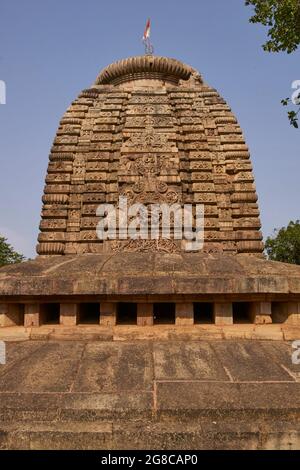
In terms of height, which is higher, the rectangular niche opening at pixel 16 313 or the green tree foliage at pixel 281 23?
the green tree foliage at pixel 281 23

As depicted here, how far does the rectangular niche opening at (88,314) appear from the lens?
156 inches

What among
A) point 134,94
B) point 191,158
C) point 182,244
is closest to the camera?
point 182,244

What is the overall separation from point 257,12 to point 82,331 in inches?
385

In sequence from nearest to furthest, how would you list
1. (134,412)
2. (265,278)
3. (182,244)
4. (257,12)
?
(134,412)
(265,278)
(182,244)
(257,12)

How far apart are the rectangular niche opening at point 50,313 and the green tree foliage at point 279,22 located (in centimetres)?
883

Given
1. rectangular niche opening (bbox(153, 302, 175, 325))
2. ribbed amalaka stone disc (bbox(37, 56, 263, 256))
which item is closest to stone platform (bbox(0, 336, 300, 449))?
rectangular niche opening (bbox(153, 302, 175, 325))

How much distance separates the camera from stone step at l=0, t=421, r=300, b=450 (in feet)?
7.54

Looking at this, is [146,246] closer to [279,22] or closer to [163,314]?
[163,314]

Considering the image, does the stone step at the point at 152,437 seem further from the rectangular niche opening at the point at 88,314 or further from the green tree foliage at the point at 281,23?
the green tree foliage at the point at 281,23

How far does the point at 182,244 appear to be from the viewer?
7523 millimetres

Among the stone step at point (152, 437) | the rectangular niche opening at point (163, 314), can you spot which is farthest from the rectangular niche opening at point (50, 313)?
the stone step at point (152, 437)
